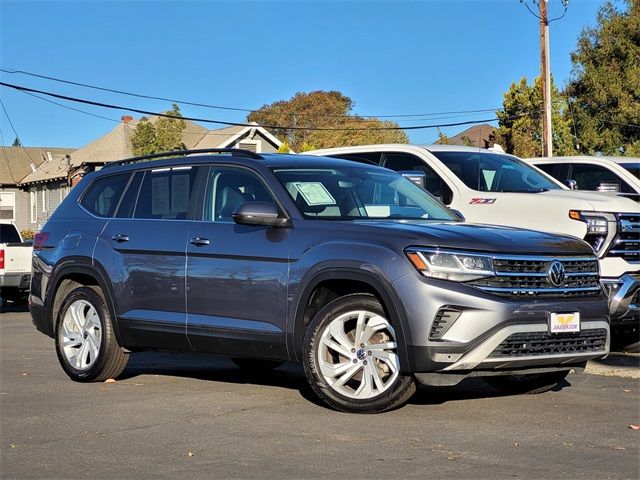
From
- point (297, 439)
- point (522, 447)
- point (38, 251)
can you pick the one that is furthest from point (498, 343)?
point (38, 251)

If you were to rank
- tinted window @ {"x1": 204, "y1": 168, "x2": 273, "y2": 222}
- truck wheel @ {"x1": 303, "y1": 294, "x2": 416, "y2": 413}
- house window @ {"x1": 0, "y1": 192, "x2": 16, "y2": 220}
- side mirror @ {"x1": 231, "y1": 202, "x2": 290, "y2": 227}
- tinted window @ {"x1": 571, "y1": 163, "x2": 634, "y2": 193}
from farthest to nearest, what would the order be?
1. house window @ {"x1": 0, "y1": 192, "x2": 16, "y2": 220}
2. tinted window @ {"x1": 571, "y1": 163, "x2": 634, "y2": 193}
3. tinted window @ {"x1": 204, "y1": 168, "x2": 273, "y2": 222}
4. side mirror @ {"x1": 231, "y1": 202, "x2": 290, "y2": 227}
5. truck wheel @ {"x1": 303, "y1": 294, "x2": 416, "y2": 413}

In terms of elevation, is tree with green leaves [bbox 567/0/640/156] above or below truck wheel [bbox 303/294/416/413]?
above

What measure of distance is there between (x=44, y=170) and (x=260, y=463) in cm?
5735

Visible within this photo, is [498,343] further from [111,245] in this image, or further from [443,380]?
[111,245]

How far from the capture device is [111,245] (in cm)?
899

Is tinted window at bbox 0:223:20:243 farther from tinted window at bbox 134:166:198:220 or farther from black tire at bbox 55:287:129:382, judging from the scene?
tinted window at bbox 134:166:198:220

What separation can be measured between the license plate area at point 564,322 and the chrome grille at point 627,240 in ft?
12.3

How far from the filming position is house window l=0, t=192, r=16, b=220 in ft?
197

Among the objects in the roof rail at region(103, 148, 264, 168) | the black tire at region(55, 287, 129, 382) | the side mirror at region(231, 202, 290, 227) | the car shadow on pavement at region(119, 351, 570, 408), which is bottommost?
the car shadow on pavement at region(119, 351, 570, 408)

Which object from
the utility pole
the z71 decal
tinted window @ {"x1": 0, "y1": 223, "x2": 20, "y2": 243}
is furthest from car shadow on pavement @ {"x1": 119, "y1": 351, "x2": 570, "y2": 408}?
the utility pole

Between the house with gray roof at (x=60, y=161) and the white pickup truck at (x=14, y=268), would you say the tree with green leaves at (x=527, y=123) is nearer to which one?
the house with gray roof at (x=60, y=161)

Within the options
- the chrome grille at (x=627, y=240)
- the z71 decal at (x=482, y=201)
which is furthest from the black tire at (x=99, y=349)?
the chrome grille at (x=627, y=240)

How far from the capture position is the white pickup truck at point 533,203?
35.7 feet

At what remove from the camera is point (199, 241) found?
825 cm
